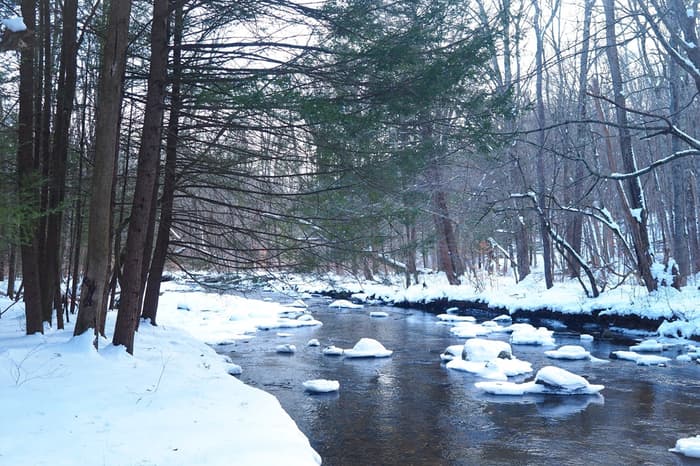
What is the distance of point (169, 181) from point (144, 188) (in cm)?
276

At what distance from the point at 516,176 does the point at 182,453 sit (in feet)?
65.8

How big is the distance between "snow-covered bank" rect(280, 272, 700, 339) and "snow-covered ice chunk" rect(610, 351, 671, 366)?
2364mm

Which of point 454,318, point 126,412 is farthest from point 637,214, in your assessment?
point 126,412

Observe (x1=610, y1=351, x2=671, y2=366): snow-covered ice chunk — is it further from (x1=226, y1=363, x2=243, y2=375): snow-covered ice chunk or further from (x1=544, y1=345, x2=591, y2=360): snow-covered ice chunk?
(x1=226, y1=363, x2=243, y2=375): snow-covered ice chunk

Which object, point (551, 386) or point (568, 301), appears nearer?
point (551, 386)

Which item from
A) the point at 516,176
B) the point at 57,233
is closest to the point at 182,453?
the point at 57,233

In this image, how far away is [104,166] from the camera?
22.1 feet

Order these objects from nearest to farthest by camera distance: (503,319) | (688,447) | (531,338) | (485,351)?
(688,447) < (485,351) < (531,338) < (503,319)

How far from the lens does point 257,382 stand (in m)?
9.65

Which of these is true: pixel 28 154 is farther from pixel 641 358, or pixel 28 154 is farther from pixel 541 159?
pixel 541 159

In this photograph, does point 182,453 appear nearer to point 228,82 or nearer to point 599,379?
point 228,82

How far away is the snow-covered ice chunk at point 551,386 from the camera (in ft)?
29.5

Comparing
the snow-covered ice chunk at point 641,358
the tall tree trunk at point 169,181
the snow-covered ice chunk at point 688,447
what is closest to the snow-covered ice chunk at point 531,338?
the snow-covered ice chunk at point 641,358

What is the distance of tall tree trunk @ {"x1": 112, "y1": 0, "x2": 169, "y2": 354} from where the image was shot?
7250mm
